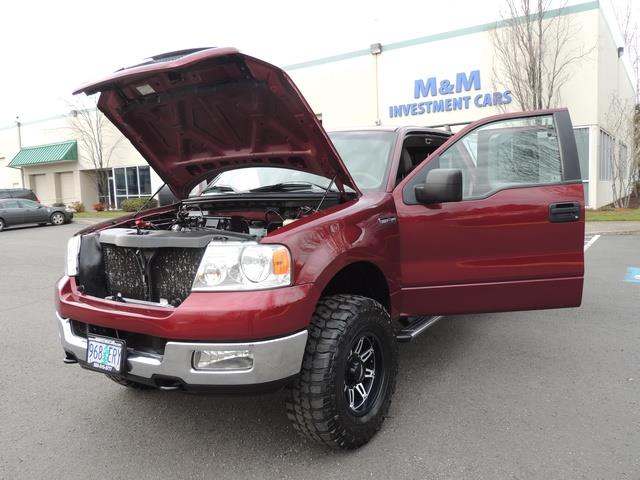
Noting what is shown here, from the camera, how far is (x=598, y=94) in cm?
1697

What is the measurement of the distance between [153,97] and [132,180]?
28.5 m

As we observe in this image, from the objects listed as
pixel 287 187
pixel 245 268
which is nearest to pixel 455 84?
pixel 287 187

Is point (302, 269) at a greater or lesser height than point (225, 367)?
greater

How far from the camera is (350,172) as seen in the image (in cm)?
384

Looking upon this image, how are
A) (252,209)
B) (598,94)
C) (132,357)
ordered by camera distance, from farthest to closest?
(598,94), (252,209), (132,357)

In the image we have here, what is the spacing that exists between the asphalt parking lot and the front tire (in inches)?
7.1

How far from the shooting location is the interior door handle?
3.58m

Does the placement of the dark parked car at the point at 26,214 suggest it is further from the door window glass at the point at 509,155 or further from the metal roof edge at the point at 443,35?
the door window glass at the point at 509,155

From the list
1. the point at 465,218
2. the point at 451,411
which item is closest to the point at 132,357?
the point at 451,411

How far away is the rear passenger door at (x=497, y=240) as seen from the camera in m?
3.55

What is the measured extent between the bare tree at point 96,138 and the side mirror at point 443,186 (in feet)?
97.7

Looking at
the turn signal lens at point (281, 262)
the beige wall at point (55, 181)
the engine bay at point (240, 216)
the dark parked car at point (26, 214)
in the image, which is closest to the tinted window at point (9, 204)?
the dark parked car at point (26, 214)

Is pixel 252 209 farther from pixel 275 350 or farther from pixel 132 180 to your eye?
pixel 132 180

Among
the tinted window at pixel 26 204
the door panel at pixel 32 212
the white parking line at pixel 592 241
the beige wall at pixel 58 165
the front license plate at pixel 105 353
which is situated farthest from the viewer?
the beige wall at pixel 58 165
